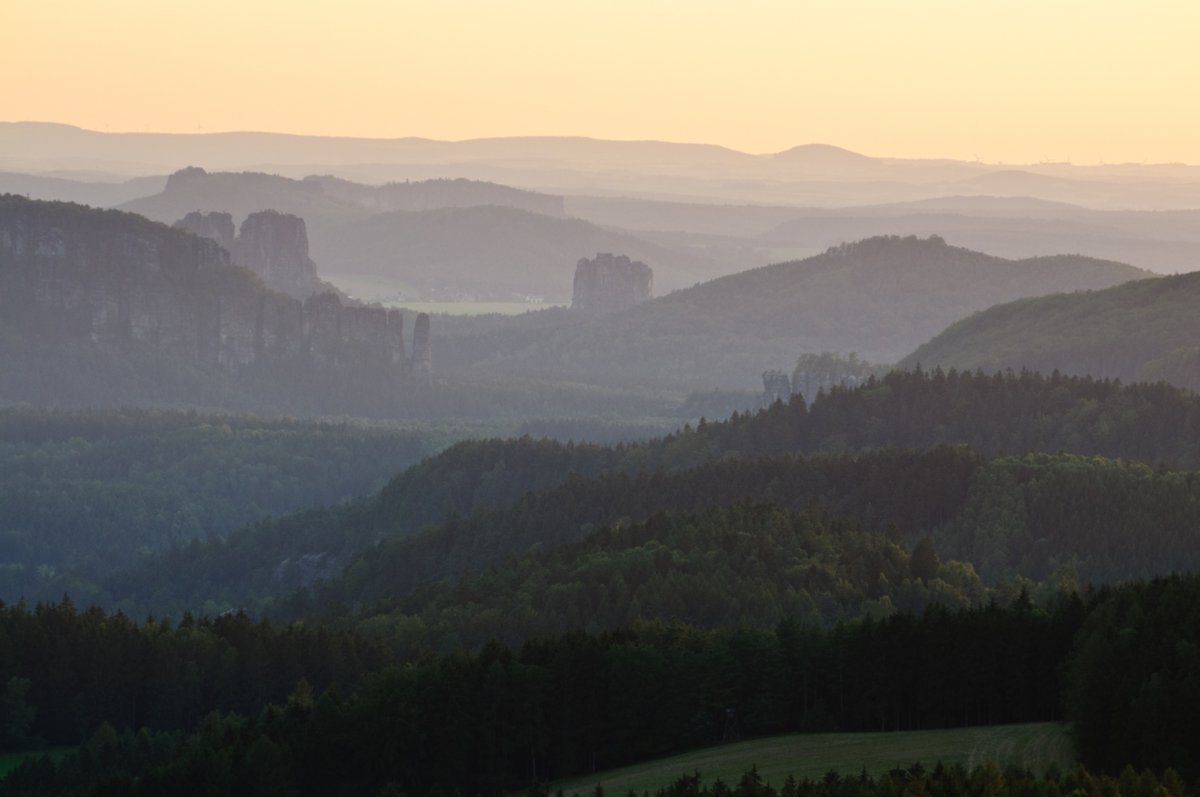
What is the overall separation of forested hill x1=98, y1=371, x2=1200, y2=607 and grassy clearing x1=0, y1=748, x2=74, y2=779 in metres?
51.1

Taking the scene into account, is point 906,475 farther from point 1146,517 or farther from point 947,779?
point 947,779

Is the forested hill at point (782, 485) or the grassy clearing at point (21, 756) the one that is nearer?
the grassy clearing at point (21, 756)

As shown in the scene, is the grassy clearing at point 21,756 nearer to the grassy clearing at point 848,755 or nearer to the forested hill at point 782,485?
the grassy clearing at point 848,755

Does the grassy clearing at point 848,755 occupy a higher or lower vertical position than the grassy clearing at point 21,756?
higher

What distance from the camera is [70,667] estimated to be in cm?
10231

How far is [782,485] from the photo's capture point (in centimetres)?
15100

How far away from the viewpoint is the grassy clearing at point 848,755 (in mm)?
69938

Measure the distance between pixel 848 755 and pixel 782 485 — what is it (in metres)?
78.2

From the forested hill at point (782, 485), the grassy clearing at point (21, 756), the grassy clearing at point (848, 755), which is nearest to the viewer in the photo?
the grassy clearing at point (848, 755)

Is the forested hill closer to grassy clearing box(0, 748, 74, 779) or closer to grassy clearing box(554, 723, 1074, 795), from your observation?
grassy clearing box(554, 723, 1074, 795)

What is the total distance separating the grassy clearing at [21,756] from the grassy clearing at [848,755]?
24.6 metres

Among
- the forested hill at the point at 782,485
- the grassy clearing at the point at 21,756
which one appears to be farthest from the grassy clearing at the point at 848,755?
the forested hill at the point at 782,485

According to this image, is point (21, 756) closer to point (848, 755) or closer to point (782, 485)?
point (848, 755)

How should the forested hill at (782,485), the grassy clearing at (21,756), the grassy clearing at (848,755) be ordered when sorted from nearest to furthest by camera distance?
the grassy clearing at (848,755)
the grassy clearing at (21,756)
the forested hill at (782,485)
